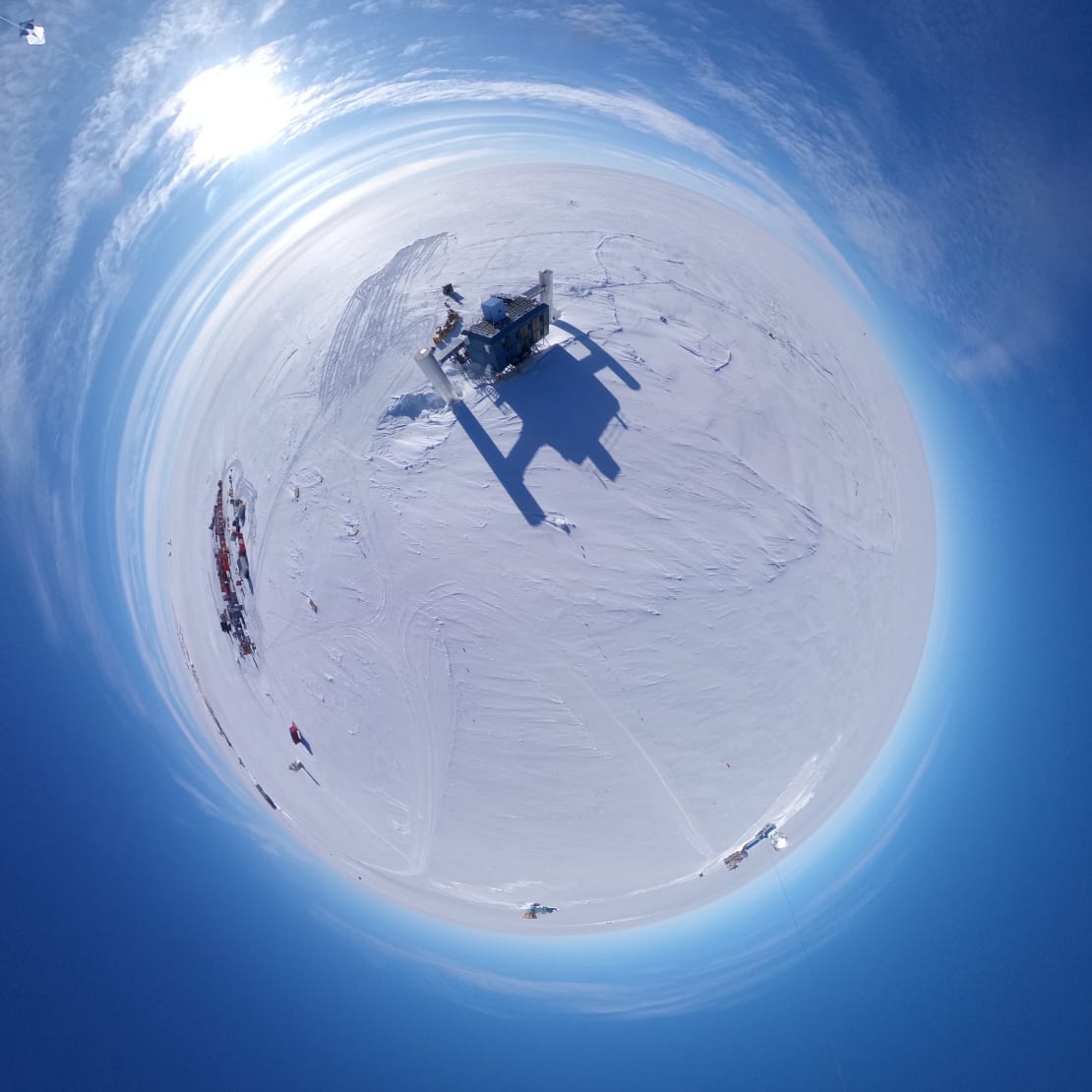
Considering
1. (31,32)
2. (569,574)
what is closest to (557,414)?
(569,574)

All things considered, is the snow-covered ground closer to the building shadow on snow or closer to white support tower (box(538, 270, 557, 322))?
the building shadow on snow

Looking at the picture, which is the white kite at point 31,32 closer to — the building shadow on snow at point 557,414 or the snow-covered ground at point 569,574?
the snow-covered ground at point 569,574

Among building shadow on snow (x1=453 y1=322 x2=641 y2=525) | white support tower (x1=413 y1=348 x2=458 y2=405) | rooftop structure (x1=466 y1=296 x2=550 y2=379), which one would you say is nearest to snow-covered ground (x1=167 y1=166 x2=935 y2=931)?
building shadow on snow (x1=453 y1=322 x2=641 y2=525)

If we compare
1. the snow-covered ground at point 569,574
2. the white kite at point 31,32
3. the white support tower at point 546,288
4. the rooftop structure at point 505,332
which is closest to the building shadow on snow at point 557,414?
the snow-covered ground at point 569,574

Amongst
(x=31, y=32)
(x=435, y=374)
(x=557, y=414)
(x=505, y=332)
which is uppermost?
(x=31, y=32)

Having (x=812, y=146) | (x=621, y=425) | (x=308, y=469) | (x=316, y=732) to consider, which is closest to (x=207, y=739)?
(x=316, y=732)

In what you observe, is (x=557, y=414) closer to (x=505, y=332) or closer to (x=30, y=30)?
(x=505, y=332)
